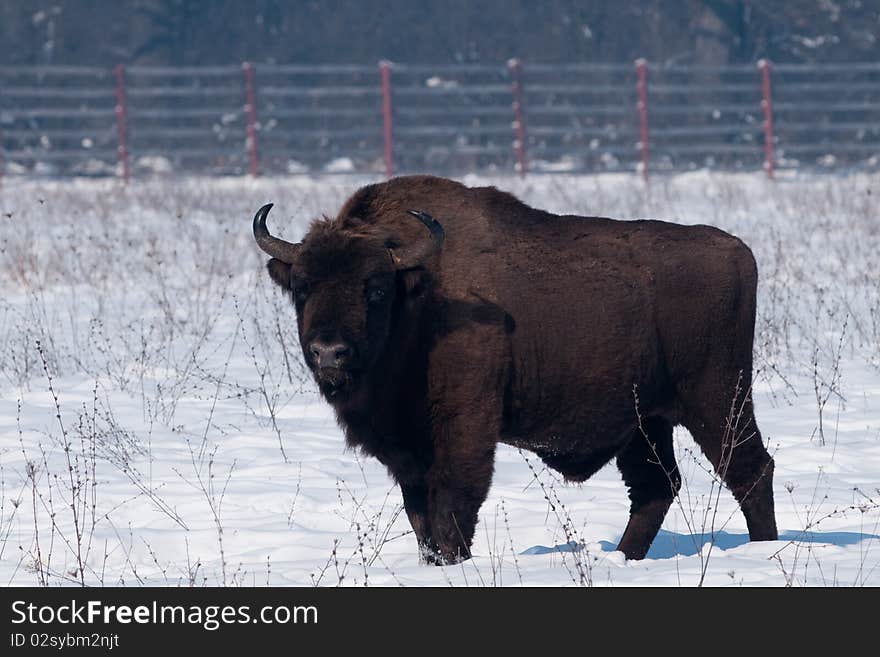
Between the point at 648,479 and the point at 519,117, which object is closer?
the point at 648,479

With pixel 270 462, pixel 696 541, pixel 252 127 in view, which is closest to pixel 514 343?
pixel 696 541

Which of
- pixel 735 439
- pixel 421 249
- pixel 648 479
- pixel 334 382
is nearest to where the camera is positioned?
pixel 334 382

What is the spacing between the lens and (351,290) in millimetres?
6637

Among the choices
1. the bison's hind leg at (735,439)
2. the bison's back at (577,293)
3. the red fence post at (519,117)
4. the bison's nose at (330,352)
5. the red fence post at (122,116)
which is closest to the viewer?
the bison's nose at (330,352)

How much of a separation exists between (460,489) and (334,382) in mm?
735

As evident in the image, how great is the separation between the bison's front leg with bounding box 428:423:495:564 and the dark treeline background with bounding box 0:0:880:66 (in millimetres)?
29600

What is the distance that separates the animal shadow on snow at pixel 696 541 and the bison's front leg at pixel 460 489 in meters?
0.46

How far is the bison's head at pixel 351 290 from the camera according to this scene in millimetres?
6539

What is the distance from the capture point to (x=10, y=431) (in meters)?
9.15

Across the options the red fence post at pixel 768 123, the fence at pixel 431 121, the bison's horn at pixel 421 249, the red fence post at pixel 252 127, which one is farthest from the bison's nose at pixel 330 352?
the fence at pixel 431 121

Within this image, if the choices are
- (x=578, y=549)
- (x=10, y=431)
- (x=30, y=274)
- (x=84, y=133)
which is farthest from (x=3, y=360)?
(x=84, y=133)

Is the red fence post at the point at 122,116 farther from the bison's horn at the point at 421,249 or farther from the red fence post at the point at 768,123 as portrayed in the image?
the bison's horn at the point at 421,249

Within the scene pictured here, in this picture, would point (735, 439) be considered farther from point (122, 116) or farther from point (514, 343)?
point (122, 116)

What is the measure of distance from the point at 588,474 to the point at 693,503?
0.96m
